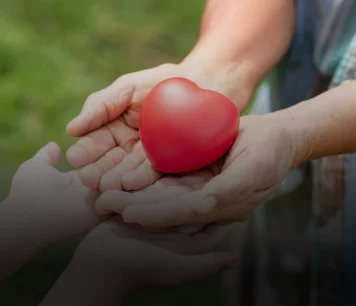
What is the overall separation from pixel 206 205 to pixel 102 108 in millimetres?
219

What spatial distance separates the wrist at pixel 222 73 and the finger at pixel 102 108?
0.09m

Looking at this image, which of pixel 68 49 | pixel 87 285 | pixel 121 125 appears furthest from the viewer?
pixel 68 49

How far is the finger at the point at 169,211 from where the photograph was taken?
522 mm

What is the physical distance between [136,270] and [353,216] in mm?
298

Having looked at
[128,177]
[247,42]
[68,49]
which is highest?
[68,49]

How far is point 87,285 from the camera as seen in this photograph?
1.63 ft

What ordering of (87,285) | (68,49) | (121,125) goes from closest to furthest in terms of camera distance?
(87,285), (121,125), (68,49)

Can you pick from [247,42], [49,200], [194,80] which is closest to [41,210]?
[49,200]

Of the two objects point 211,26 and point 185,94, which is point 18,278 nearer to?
A: point 185,94

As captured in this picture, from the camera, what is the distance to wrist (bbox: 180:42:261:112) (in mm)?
731

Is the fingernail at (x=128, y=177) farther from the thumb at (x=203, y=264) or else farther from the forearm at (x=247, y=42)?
the forearm at (x=247, y=42)

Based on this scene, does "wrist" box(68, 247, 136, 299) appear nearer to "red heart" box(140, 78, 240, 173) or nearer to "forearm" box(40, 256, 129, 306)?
"forearm" box(40, 256, 129, 306)

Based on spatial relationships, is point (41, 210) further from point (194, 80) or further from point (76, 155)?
point (194, 80)

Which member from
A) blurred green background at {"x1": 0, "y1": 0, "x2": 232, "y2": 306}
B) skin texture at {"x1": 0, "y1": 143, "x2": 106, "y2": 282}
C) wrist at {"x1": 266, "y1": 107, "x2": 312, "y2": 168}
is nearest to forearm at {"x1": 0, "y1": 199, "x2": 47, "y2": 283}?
skin texture at {"x1": 0, "y1": 143, "x2": 106, "y2": 282}
